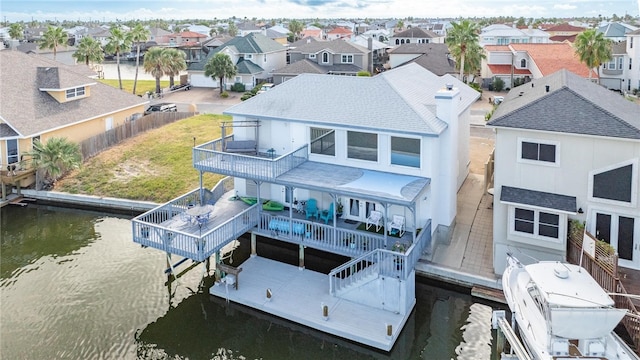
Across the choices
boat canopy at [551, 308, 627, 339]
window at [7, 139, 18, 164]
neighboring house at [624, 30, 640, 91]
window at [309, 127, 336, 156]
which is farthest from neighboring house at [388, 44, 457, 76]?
boat canopy at [551, 308, 627, 339]

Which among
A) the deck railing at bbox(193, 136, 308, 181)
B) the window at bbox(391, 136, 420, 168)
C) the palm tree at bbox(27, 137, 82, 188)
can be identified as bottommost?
the palm tree at bbox(27, 137, 82, 188)

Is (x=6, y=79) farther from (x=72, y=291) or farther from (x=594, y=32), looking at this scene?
(x=594, y=32)

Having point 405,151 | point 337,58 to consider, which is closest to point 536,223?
point 405,151

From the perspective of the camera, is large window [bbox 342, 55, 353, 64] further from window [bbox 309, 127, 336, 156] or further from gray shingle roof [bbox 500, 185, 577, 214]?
gray shingle roof [bbox 500, 185, 577, 214]

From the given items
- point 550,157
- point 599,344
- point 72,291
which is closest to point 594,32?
point 550,157

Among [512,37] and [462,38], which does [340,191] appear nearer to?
[462,38]

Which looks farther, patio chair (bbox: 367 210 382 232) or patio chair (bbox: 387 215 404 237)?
patio chair (bbox: 367 210 382 232)

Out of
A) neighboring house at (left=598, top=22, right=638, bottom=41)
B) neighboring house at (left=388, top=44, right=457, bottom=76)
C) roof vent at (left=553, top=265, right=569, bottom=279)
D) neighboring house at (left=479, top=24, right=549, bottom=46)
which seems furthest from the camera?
neighboring house at (left=479, top=24, right=549, bottom=46)
